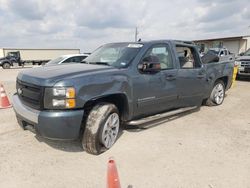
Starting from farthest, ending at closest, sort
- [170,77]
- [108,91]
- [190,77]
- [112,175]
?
[190,77] → [170,77] → [108,91] → [112,175]

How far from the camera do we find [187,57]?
18.9 feet

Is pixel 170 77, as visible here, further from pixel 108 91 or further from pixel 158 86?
pixel 108 91

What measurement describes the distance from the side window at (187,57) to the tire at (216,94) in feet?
4.45

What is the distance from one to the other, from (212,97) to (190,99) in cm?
161

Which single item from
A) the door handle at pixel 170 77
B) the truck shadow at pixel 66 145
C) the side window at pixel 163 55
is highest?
the side window at pixel 163 55

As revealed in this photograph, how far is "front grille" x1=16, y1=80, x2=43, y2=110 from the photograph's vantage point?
138 inches

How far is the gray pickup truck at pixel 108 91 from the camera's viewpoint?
3424 mm

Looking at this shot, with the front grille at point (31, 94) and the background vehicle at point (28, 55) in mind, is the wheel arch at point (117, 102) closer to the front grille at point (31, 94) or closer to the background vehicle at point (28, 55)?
the front grille at point (31, 94)

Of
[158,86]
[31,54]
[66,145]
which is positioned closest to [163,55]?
[158,86]

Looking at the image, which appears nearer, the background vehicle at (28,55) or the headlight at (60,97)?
the headlight at (60,97)

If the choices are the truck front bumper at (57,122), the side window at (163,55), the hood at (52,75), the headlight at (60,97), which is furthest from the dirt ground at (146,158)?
the side window at (163,55)

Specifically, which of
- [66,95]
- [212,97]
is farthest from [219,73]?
[66,95]

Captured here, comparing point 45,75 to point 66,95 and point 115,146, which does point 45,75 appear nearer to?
point 66,95

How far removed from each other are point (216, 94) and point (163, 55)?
2816 mm
